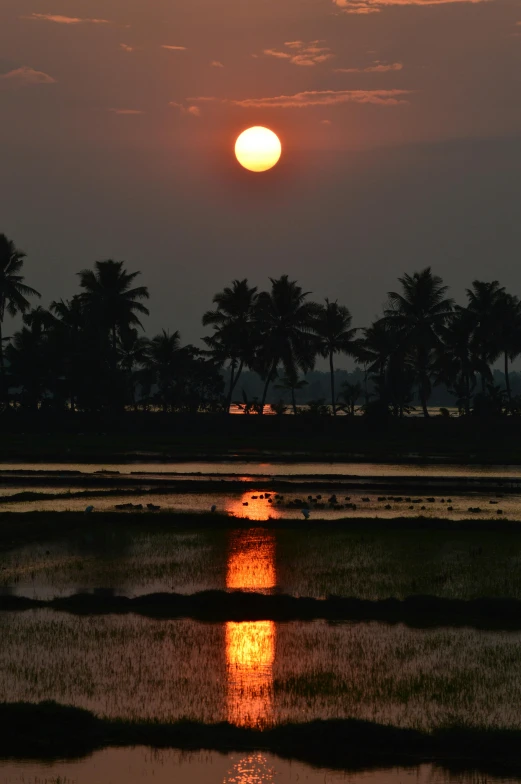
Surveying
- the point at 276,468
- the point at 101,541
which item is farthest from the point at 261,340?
the point at 101,541

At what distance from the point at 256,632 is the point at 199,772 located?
5.08 meters

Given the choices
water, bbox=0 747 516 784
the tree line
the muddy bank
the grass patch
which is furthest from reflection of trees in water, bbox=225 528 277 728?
the tree line

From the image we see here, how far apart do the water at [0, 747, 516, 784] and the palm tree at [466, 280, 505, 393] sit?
61.9 metres

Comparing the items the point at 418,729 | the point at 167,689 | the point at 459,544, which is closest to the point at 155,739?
Answer: the point at 167,689

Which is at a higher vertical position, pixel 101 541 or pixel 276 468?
pixel 276 468

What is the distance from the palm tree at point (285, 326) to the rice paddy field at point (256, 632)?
38.0 metres

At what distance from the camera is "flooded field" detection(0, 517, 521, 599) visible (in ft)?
58.2

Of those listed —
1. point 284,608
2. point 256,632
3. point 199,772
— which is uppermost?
point 284,608

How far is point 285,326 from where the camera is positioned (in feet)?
230

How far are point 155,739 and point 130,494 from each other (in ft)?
79.0

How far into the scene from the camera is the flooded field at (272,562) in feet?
58.2

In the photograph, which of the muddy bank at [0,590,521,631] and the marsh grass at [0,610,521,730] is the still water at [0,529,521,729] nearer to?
the marsh grass at [0,610,521,730]

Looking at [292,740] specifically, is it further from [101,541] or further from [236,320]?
[236,320]

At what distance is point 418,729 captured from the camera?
1052 cm
